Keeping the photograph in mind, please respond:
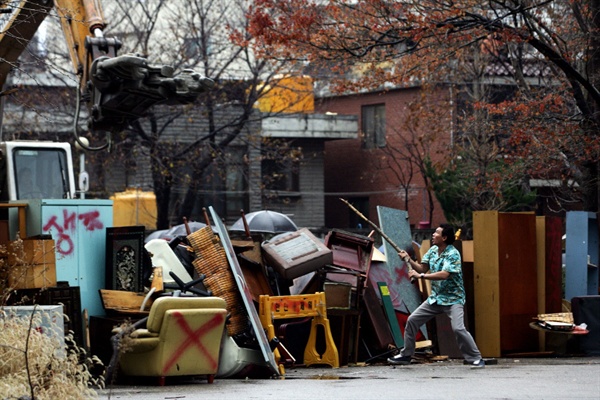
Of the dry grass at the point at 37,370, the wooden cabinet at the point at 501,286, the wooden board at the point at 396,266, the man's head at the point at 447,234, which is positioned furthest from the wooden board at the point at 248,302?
the dry grass at the point at 37,370

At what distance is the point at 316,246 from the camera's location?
17141mm

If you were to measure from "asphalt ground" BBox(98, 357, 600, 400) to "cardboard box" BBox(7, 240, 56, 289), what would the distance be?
5.04 ft

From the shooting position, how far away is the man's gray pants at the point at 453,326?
15477 millimetres

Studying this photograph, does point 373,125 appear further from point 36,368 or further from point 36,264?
point 36,368

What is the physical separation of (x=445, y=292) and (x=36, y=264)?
5.52 meters

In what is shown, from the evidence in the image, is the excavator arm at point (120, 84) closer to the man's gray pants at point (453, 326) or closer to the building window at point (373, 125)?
the man's gray pants at point (453, 326)

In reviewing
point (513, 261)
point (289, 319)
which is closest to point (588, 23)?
point (513, 261)

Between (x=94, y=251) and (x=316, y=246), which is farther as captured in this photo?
(x=316, y=246)

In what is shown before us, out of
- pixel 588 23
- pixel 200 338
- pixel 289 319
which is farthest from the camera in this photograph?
pixel 588 23

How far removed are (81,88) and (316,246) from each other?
14.8 feet

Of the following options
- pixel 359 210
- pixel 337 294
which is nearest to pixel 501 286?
pixel 337 294

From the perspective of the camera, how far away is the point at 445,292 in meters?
15.7

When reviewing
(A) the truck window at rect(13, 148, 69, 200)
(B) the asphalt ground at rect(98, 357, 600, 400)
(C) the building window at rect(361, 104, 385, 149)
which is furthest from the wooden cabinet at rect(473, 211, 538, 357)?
(C) the building window at rect(361, 104, 385, 149)

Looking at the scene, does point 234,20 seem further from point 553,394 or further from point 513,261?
point 553,394
